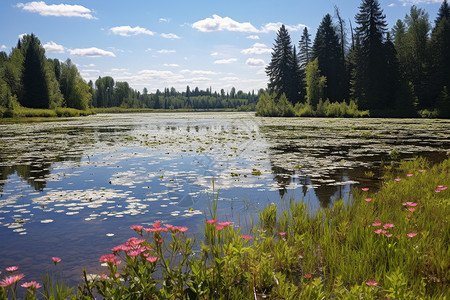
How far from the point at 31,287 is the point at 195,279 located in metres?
1.34

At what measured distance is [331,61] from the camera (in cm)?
5950

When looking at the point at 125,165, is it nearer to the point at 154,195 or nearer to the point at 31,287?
the point at 154,195

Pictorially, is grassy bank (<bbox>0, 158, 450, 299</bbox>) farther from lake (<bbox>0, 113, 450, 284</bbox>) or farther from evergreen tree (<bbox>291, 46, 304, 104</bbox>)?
evergreen tree (<bbox>291, 46, 304, 104</bbox>)

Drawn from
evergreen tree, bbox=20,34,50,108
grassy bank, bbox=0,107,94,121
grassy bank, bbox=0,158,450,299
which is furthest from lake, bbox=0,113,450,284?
evergreen tree, bbox=20,34,50,108

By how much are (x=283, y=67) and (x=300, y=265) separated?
2543 inches

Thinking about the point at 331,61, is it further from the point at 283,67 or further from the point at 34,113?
the point at 34,113

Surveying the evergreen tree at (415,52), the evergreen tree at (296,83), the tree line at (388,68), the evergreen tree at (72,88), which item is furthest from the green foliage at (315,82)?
the evergreen tree at (72,88)

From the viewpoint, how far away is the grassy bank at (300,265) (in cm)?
297

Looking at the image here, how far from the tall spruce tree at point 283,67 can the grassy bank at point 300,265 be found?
6076 cm

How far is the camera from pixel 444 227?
4.33 m

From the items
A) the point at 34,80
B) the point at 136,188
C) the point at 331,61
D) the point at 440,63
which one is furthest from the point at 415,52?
the point at 34,80

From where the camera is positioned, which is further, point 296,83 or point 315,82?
point 296,83

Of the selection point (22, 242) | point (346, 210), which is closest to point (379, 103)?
point (346, 210)

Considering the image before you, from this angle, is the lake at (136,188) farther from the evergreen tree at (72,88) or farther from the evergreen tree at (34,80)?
the evergreen tree at (72,88)
